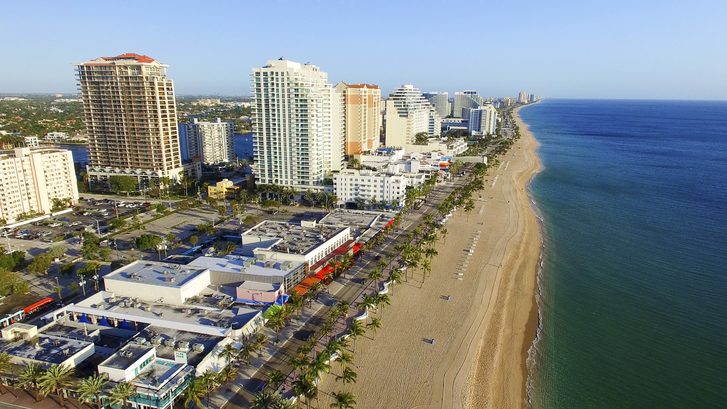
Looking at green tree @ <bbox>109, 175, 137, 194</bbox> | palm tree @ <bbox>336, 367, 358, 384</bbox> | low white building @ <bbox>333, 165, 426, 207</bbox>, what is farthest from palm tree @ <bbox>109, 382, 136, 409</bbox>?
green tree @ <bbox>109, 175, 137, 194</bbox>

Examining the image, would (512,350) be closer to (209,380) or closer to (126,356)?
(209,380)

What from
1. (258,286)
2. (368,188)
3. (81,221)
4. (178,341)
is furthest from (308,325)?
(81,221)

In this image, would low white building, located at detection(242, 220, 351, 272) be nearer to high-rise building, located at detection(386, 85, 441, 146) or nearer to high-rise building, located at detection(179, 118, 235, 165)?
high-rise building, located at detection(179, 118, 235, 165)

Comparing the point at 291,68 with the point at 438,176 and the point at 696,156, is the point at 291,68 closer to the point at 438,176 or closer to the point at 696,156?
the point at 438,176

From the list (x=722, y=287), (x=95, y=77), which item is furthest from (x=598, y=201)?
(x=95, y=77)

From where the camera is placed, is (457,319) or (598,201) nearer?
(457,319)

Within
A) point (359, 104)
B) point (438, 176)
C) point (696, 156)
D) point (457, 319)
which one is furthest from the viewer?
point (696, 156)

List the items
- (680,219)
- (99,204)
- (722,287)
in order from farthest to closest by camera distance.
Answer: (99,204) → (680,219) → (722,287)

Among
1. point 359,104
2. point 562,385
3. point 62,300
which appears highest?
point 359,104
